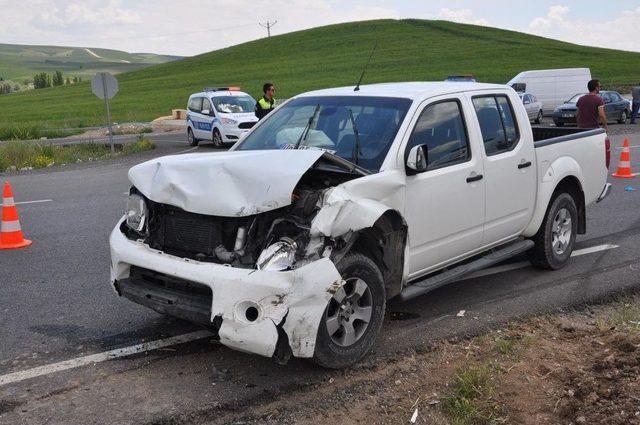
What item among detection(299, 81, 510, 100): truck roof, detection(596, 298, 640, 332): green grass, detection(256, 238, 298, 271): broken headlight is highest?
detection(299, 81, 510, 100): truck roof

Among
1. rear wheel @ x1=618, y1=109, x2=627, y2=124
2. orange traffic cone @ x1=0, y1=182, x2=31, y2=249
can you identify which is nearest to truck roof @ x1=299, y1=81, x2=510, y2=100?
orange traffic cone @ x1=0, y1=182, x2=31, y2=249

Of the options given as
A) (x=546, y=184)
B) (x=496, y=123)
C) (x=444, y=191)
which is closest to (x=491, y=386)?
(x=444, y=191)

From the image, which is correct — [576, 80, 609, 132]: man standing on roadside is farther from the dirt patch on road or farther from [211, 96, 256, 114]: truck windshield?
[211, 96, 256, 114]: truck windshield

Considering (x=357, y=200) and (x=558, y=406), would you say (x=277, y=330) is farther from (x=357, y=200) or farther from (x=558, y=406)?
(x=558, y=406)

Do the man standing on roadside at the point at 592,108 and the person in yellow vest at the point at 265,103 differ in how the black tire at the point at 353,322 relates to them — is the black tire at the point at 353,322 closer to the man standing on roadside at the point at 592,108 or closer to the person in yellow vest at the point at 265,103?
the man standing on roadside at the point at 592,108

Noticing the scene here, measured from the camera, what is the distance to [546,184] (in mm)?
6406

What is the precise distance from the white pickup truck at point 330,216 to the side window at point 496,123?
0.05 ft

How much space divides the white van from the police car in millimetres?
16372

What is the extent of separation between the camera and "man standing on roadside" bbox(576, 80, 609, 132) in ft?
39.0

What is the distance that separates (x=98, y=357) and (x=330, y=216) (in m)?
1.90

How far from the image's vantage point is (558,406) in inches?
146

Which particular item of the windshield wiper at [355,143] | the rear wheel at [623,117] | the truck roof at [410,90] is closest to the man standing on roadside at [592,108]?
the truck roof at [410,90]

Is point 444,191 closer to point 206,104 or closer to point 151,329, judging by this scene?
point 151,329

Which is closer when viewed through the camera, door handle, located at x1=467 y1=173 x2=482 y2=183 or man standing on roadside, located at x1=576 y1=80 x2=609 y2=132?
door handle, located at x1=467 y1=173 x2=482 y2=183
